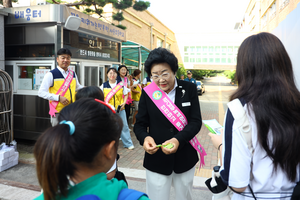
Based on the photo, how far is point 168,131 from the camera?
2.27 m

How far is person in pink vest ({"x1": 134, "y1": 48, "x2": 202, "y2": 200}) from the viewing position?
87.0 inches

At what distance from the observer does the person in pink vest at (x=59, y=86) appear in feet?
13.6

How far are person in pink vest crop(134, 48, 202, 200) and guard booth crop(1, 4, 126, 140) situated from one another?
3.54 m

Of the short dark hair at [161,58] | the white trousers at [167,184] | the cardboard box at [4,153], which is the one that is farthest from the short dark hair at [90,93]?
the cardboard box at [4,153]

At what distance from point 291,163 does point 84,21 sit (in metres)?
5.69

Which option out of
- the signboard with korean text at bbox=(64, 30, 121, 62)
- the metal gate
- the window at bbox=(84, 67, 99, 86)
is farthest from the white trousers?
the window at bbox=(84, 67, 99, 86)

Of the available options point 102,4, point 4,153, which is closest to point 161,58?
point 4,153

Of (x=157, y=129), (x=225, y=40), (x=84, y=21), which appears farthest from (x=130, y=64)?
(x=225, y=40)

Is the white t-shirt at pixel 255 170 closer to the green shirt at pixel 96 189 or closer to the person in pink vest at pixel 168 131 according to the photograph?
the green shirt at pixel 96 189

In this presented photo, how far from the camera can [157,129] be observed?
2.30 metres

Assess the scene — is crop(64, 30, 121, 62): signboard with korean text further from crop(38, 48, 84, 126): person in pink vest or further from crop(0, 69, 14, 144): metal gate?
crop(0, 69, 14, 144): metal gate

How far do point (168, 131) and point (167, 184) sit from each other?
492 mm

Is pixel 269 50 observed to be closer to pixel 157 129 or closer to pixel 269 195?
pixel 269 195

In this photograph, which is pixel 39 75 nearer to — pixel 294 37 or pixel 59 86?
pixel 59 86
